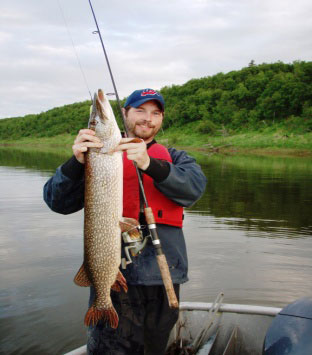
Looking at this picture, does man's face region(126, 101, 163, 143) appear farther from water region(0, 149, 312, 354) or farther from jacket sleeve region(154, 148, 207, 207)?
water region(0, 149, 312, 354)

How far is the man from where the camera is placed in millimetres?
2428

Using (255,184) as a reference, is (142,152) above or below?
above

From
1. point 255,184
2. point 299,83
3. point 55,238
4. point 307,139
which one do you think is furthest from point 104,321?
point 299,83

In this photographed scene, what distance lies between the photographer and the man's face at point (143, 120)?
2.81 m

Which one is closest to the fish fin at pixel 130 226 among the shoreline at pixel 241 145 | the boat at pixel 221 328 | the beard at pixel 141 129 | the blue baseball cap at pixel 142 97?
the beard at pixel 141 129

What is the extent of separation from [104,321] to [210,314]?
125 cm

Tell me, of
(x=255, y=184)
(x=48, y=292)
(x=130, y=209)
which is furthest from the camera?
(x=255, y=184)

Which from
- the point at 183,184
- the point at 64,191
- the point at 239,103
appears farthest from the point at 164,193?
the point at 239,103

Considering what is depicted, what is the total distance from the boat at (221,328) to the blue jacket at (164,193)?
99cm

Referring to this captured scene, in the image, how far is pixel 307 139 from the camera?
39438 millimetres

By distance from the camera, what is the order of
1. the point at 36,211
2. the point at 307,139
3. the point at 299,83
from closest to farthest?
the point at 36,211 → the point at 307,139 → the point at 299,83

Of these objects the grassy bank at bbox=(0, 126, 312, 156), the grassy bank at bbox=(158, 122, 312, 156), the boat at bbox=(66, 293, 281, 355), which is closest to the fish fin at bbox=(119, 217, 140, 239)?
the boat at bbox=(66, 293, 281, 355)

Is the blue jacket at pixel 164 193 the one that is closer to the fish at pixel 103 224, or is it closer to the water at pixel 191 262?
the fish at pixel 103 224

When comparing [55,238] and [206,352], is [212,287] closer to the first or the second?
[206,352]
